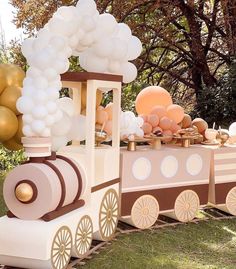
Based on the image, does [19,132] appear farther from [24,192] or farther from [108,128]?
[108,128]

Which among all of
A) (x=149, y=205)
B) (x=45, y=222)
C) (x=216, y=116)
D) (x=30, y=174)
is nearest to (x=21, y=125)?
(x=30, y=174)

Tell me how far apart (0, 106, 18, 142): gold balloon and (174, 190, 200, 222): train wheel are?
2.06 m

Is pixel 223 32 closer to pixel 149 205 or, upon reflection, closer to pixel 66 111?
pixel 149 205

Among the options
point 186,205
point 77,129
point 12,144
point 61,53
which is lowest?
point 186,205

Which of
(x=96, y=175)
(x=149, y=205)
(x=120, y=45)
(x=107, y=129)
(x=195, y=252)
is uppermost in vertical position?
(x=120, y=45)

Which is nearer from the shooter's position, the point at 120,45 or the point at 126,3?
the point at 120,45

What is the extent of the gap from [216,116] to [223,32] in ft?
8.17

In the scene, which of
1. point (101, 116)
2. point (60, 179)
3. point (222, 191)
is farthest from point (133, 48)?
point (222, 191)

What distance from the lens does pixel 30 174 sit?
138 inches

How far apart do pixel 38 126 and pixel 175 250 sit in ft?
5.27

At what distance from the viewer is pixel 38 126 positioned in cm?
354

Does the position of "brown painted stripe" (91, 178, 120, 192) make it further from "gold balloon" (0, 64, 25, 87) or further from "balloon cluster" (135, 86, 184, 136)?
"gold balloon" (0, 64, 25, 87)

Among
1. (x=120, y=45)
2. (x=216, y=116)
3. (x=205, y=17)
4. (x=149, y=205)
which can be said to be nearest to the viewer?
(x=120, y=45)

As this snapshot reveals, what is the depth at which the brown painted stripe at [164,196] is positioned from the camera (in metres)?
4.66
